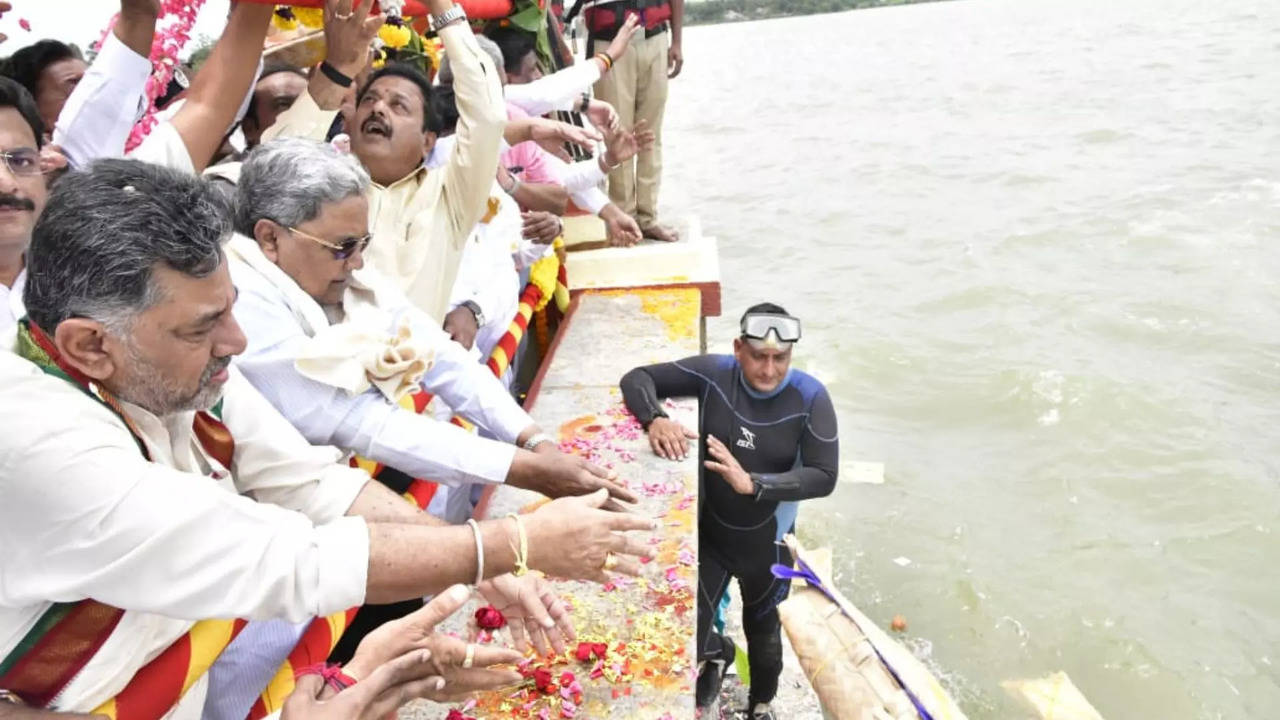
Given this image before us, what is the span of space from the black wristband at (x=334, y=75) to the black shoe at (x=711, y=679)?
2954mm

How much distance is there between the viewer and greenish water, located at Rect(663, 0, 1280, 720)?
6.60 metres

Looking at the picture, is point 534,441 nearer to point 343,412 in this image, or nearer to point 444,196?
point 343,412

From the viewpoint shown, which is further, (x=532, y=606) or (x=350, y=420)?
(x=350, y=420)

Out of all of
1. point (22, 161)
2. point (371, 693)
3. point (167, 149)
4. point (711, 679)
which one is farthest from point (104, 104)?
point (711, 679)

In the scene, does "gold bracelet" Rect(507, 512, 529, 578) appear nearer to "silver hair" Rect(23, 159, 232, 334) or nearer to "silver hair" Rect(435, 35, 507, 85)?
"silver hair" Rect(23, 159, 232, 334)

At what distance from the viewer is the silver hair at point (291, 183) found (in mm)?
2449

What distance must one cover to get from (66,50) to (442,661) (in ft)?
8.73

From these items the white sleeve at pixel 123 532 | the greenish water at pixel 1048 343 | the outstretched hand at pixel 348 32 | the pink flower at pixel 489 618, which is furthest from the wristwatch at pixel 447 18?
the greenish water at pixel 1048 343

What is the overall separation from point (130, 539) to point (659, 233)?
5.31 metres

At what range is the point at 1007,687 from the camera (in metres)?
5.71

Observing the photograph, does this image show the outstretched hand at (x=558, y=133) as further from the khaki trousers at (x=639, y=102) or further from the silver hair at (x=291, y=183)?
the khaki trousers at (x=639, y=102)

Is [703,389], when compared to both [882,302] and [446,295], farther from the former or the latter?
[882,302]

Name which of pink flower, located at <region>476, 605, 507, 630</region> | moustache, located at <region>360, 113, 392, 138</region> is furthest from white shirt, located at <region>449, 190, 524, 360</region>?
pink flower, located at <region>476, 605, 507, 630</region>

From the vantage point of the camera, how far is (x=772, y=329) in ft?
13.3
